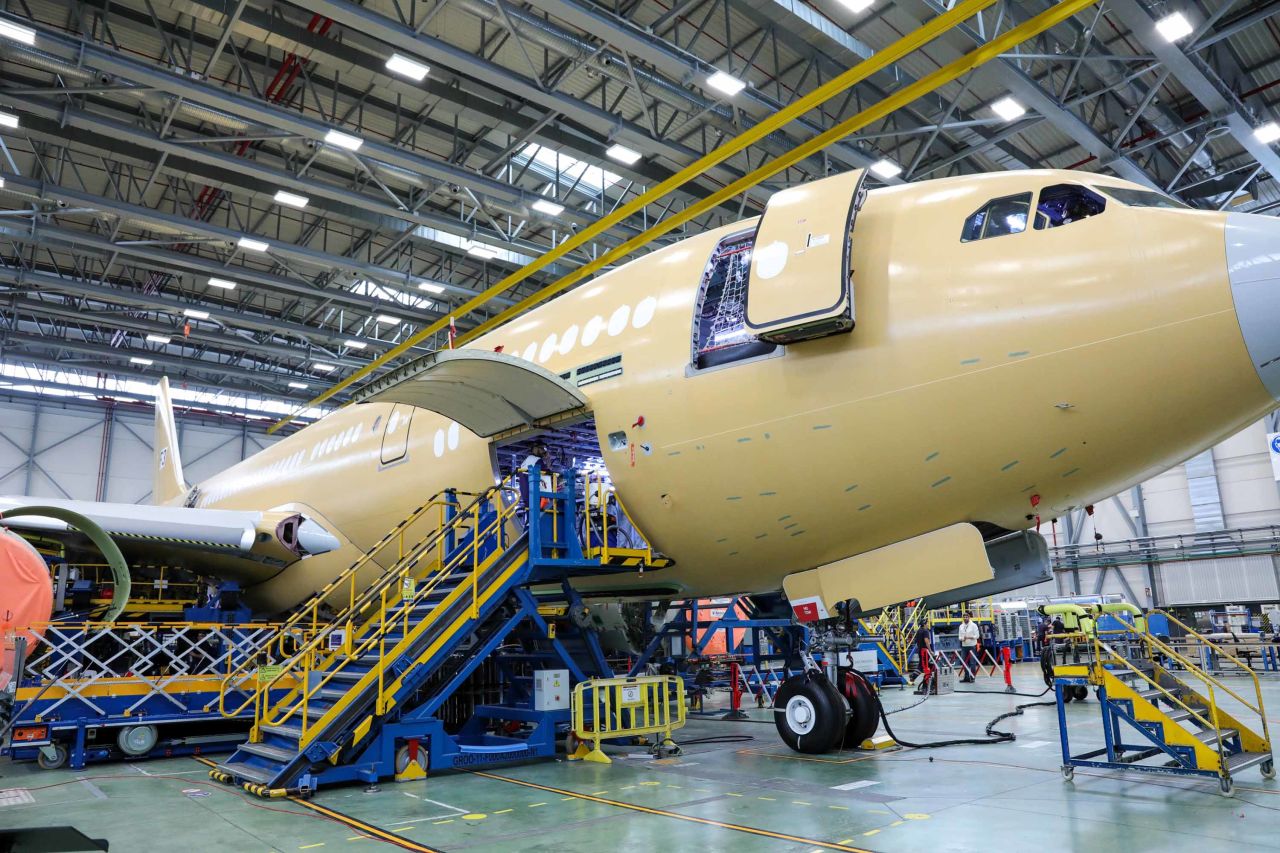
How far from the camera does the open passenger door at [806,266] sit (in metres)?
6.64

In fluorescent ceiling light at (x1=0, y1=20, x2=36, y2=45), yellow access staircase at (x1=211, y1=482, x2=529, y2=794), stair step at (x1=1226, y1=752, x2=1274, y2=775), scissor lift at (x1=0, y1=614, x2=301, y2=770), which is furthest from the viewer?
fluorescent ceiling light at (x1=0, y1=20, x2=36, y2=45)

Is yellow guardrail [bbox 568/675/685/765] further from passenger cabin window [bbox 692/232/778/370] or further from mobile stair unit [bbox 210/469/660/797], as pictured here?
passenger cabin window [bbox 692/232/778/370]

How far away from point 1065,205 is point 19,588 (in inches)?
270

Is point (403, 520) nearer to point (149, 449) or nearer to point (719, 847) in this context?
point (719, 847)

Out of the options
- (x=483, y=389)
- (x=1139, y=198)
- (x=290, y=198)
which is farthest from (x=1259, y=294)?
(x=290, y=198)

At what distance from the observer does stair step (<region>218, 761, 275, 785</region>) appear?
793cm

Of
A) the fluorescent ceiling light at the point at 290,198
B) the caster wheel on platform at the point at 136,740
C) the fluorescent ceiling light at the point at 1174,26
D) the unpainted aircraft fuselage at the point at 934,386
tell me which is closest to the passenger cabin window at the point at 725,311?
the unpainted aircraft fuselage at the point at 934,386

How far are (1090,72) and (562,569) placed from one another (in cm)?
1447

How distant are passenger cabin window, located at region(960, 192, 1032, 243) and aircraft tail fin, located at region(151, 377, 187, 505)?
20.6m

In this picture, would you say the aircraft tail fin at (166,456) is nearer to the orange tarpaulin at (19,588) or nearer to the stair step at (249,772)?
the stair step at (249,772)

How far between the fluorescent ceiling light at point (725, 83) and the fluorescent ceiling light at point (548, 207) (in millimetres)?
5557

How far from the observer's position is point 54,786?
28.6 ft

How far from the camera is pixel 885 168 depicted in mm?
17438

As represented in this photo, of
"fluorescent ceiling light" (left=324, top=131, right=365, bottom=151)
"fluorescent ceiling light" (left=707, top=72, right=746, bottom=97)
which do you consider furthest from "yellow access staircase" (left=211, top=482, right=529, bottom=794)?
"fluorescent ceiling light" (left=324, top=131, right=365, bottom=151)
